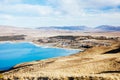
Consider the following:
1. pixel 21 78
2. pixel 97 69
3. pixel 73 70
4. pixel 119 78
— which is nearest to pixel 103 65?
pixel 97 69

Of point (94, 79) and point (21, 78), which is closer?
point (94, 79)

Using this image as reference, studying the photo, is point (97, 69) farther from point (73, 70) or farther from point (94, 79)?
point (94, 79)

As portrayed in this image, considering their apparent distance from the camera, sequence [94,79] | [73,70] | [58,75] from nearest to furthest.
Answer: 1. [94,79]
2. [58,75]
3. [73,70]

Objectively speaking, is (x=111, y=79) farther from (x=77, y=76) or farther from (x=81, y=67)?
(x=81, y=67)

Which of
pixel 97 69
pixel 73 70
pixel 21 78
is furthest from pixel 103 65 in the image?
pixel 21 78

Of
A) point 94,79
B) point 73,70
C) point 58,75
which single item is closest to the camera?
point 94,79

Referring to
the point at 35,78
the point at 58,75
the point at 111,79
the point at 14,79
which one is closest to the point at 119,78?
the point at 111,79

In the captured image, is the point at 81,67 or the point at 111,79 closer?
the point at 111,79

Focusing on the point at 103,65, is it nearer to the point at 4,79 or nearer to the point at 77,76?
the point at 77,76
